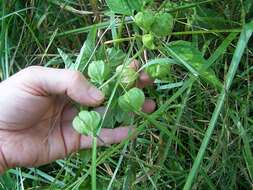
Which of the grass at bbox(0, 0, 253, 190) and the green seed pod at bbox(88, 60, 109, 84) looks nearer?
the green seed pod at bbox(88, 60, 109, 84)

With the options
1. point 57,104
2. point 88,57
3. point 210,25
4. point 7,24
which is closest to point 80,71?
point 88,57

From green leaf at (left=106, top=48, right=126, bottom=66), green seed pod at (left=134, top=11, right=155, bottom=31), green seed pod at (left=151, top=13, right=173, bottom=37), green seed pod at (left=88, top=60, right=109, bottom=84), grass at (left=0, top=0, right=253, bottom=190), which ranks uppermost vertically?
green seed pod at (left=134, top=11, right=155, bottom=31)

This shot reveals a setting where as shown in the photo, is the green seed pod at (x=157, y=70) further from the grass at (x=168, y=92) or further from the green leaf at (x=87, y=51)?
the green leaf at (x=87, y=51)

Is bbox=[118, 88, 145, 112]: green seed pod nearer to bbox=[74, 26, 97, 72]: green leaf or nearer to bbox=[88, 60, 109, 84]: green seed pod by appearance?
bbox=[88, 60, 109, 84]: green seed pod

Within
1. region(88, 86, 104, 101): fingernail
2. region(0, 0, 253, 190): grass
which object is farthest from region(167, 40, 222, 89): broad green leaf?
region(88, 86, 104, 101): fingernail

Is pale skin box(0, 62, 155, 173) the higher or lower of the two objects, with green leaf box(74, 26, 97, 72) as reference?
lower

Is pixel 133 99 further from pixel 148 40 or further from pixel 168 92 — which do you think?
pixel 168 92

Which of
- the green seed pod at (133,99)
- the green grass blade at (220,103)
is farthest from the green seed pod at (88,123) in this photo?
the green grass blade at (220,103)
